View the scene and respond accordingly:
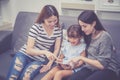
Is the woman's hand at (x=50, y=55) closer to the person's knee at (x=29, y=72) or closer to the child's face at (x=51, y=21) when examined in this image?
the person's knee at (x=29, y=72)

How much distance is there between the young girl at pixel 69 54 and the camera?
218 cm

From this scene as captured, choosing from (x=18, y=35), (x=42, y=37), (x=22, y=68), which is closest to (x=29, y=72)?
(x=22, y=68)

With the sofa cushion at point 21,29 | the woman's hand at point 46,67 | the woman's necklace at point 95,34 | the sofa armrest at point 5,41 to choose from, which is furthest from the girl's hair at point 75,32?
the sofa armrest at point 5,41

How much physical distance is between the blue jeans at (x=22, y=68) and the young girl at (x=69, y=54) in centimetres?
15

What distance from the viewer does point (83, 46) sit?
228 cm

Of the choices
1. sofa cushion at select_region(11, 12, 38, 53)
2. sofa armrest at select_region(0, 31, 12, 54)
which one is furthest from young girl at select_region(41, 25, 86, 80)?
sofa armrest at select_region(0, 31, 12, 54)

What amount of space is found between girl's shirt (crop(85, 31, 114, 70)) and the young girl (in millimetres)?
147

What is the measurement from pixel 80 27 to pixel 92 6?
1.03m

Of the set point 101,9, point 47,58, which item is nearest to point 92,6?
point 101,9

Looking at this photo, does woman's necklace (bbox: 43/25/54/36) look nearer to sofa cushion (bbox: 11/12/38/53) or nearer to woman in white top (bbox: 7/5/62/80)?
woman in white top (bbox: 7/5/62/80)

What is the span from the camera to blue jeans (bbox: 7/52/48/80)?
7.51 feet

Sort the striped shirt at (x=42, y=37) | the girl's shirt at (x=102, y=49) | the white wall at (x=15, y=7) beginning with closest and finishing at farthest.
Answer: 1. the girl's shirt at (x=102, y=49)
2. the striped shirt at (x=42, y=37)
3. the white wall at (x=15, y=7)

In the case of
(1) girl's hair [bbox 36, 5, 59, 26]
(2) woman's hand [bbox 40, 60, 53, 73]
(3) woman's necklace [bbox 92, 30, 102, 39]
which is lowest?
(2) woman's hand [bbox 40, 60, 53, 73]

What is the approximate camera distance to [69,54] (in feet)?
7.61
